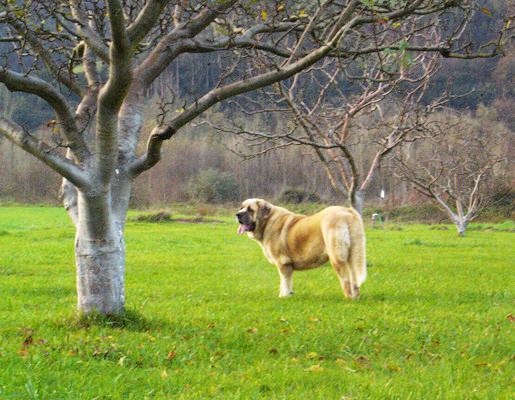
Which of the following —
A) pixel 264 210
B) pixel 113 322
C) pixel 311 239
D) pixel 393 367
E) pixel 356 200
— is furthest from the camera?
pixel 356 200

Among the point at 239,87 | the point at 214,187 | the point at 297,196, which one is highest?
the point at 214,187

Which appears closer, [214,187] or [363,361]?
[363,361]

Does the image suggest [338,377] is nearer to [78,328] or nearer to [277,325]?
[277,325]

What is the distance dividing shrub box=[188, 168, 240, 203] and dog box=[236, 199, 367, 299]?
46.6 metres

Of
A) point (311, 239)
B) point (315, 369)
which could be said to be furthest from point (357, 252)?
point (315, 369)

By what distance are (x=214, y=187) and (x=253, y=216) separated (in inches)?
1888

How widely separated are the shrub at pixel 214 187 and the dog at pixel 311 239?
1835 inches

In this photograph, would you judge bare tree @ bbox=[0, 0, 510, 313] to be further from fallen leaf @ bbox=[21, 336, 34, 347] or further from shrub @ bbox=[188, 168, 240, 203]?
shrub @ bbox=[188, 168, 240, 203]

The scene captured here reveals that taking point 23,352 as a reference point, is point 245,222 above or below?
above

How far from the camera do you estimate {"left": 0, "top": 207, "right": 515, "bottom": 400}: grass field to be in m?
4.04

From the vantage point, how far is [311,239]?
8.54 m

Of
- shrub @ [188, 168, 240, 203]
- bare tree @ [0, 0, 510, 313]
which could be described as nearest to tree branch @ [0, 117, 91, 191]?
bare tree @ [0, 0, 510, 313]

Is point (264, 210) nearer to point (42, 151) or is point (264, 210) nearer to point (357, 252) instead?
point (357, 252)

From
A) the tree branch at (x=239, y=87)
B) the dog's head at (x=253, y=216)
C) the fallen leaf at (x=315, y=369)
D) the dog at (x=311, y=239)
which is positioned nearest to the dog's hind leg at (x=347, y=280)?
the dog at (x=311, y=239)
